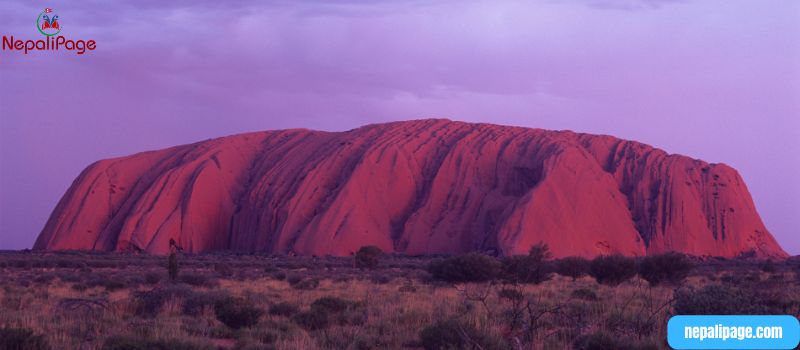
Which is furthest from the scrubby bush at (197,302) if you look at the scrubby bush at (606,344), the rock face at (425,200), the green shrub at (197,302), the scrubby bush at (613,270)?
the rock face at (425,200)

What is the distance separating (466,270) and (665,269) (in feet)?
23.6

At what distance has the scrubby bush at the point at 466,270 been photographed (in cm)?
2831

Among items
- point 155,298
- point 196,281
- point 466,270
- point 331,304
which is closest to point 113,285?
point 196,281

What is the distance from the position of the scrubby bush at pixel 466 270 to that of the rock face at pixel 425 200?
86.7 feet

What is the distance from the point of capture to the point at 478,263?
95.3 feet

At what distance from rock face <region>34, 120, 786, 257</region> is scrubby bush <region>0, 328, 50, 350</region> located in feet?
154

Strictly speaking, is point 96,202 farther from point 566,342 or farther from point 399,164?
point 566,342

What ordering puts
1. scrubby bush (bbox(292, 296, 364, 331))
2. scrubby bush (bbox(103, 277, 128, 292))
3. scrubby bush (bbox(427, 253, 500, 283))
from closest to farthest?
scrubby bush (bbox(292, 296, 364, 331)) < scrubby bush (bbox(103, 277, 128, 292)) < scrubby bush (bbox(427, 253, 500, 283))

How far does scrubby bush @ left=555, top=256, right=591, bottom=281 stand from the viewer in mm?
32684

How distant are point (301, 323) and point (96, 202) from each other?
2451 inches

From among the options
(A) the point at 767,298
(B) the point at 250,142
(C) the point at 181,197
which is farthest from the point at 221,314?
(B) the point at 250,142

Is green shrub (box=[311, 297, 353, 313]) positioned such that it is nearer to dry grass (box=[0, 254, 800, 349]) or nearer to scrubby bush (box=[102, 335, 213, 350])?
dry grass (box=[0, 254, 800, 349])
